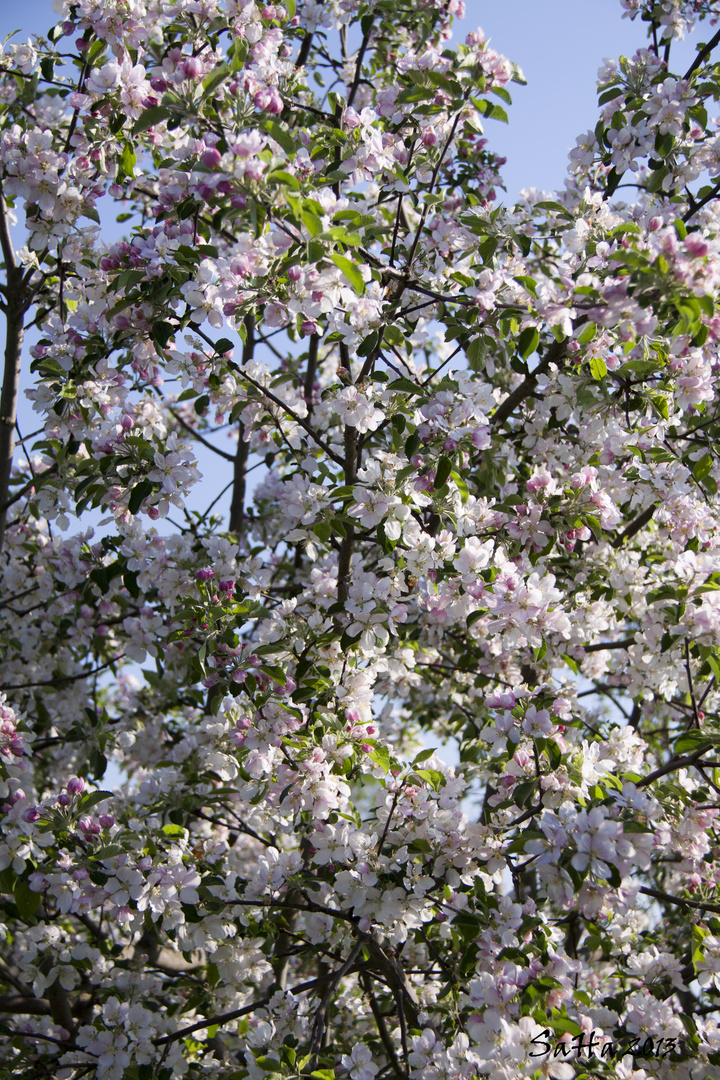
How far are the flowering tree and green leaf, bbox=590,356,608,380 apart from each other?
1cm

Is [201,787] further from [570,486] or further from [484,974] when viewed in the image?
[570,486]

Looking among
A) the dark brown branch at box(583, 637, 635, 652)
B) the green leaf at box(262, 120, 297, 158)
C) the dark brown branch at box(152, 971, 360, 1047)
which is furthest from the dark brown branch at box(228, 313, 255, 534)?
the green leaf at box(262, 120, 297, 158)

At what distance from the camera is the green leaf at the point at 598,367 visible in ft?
8.48

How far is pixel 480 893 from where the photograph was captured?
91.0 inches

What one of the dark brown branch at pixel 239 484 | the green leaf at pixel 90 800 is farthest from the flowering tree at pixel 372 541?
the dark brown branch at pixel 239 484

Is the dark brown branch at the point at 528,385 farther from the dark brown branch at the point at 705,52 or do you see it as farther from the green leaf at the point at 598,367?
the dark brown branch at the point at 705,52

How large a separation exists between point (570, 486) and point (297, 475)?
36.7 inches

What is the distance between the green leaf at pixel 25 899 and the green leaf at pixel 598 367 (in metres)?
2.46

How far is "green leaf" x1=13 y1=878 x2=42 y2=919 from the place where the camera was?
247 centimetres

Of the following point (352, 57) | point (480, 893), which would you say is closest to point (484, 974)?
point (480, 893)

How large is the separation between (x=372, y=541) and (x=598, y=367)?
0.94 metres

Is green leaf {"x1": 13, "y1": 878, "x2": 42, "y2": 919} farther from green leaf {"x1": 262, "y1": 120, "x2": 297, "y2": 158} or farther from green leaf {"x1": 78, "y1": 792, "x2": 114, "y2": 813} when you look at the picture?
green leaf {"x1": 262, "y1": 120, "x2": 297, "y2": 158}

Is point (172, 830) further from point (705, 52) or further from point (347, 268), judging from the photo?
point (705, 52)

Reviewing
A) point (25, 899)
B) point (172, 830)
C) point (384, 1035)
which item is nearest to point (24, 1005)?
point (25, 899)
